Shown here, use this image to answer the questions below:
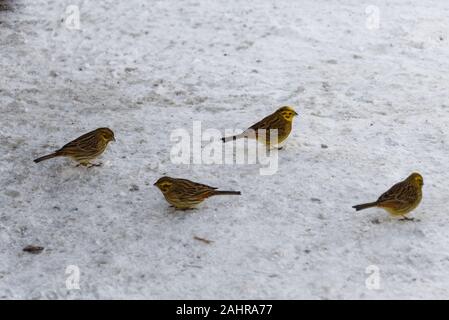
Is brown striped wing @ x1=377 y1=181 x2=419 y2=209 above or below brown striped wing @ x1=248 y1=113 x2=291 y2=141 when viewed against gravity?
above

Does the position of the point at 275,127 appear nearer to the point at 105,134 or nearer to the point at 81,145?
the point at 105,134

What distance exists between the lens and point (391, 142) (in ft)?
29.0

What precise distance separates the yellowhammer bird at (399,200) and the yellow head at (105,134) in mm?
2851

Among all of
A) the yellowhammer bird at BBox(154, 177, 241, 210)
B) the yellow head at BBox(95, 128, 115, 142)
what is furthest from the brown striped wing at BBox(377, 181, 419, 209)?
the yellow head at BBox(95, 128, 115, 142)

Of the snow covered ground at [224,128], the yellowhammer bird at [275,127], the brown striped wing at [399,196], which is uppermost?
the brown striped wing at [399,196]

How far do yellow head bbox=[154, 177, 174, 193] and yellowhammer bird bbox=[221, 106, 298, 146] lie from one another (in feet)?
4.35

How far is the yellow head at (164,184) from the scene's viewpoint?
7520 mm

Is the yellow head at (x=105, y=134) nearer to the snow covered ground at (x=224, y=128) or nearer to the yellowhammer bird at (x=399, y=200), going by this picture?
the snow covered ground at (x=224, y=128)

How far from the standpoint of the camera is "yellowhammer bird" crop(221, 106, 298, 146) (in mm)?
8531

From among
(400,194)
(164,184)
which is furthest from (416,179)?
(164,184)

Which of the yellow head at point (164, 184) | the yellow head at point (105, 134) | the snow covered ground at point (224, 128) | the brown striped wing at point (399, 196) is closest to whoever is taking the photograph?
the snow covered ground at point (224, 128)

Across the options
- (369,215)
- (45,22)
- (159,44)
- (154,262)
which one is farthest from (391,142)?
(45,22)

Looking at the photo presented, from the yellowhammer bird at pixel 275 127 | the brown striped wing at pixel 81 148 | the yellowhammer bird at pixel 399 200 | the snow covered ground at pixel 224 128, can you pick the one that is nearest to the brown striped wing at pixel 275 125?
the yellowhammer bird at pixel 275 127

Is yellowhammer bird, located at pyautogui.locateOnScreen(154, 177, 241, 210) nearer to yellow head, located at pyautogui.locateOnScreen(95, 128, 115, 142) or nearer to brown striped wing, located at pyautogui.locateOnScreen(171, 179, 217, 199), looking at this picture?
brown striped wing, located at pyautogui.locateOnScreen(171, 179, 217, 199)
